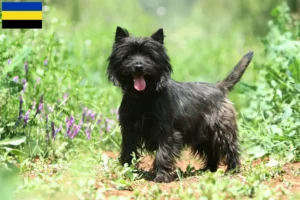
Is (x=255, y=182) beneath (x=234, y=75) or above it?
beneath

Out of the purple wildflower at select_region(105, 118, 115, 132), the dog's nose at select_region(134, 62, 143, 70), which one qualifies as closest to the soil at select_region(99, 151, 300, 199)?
the dog's nose at select_region(134, 62, 143, 70)

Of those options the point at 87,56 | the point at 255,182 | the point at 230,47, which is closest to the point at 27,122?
the point at 255,182

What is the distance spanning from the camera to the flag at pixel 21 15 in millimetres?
6910

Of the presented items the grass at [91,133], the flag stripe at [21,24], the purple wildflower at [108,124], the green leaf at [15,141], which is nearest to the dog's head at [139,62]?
the grass at [91,133]

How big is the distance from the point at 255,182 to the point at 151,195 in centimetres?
68

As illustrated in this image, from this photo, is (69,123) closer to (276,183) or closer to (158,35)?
(158,35)

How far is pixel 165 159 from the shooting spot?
5254 millimetres

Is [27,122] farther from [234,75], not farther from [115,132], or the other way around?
[234,75]

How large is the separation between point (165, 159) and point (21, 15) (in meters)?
2.80

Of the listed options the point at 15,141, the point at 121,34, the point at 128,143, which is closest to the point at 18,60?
the point at 15,141

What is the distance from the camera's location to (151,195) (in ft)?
13.5

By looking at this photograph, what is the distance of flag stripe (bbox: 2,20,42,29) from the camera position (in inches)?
269

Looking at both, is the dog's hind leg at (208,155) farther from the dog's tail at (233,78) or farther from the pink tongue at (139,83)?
the pink tongue at (139,83)

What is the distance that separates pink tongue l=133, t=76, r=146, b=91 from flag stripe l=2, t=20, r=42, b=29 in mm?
2023
